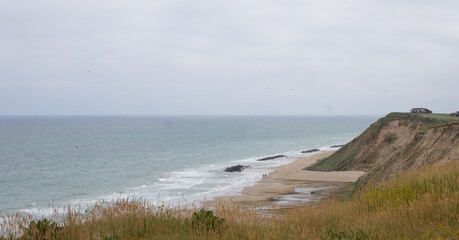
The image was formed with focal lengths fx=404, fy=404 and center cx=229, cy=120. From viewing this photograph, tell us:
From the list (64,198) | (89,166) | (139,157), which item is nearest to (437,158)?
(64,198)

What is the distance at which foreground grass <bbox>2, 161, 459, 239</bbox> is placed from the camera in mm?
7785

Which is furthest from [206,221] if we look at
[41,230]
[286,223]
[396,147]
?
[396,147]

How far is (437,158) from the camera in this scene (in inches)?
918

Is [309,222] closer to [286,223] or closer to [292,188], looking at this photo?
[286,223]

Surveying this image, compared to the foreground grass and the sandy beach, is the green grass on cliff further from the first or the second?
the foreground grass

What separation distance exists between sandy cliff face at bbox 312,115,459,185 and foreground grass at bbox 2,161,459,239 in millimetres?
14392

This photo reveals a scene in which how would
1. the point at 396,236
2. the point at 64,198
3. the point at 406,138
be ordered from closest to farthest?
the point at 396,236
the point at 64,198
the point at 406,138

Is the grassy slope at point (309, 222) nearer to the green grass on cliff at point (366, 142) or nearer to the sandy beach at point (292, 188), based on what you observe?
the sandy beach at point (292, 188)

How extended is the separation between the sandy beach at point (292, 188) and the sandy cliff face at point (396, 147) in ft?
8.75

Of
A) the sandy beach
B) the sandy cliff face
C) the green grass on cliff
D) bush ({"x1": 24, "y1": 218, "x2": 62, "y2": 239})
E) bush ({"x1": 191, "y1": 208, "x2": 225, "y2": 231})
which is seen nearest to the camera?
bush ({"x1": 24, "y1": 218, "x2": 62, "y2": 239})

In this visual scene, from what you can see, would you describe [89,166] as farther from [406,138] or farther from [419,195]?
[419,195]

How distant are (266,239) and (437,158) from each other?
19.4 meters

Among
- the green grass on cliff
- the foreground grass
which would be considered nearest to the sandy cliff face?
the green grass on cliff

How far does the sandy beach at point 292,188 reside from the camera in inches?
1054
